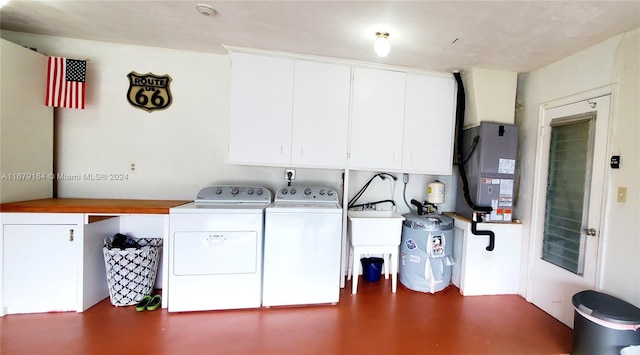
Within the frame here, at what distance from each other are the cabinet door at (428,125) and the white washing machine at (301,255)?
44.9 inches

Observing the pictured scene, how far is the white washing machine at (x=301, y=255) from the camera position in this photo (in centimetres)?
231

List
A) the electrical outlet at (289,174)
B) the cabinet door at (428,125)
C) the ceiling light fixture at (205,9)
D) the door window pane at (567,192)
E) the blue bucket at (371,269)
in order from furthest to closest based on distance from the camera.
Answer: the blue bucket at (371,269)
the electrical outlet at (289,174)
the cabinet door at (428,125)
the door window pane at (567,192)
the ceiling light fixture at (205,9)

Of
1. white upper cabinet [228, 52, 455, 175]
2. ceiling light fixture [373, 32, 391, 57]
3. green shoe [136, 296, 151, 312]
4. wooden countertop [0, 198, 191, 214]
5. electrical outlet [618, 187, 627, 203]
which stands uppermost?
ceiling light fixture [373, 32, 391, 57]

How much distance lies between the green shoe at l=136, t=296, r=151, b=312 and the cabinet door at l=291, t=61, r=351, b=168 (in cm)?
187

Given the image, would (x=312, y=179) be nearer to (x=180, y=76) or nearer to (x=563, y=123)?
(x=180, y=76)

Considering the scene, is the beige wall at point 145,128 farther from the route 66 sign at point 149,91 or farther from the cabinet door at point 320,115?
the cabinet door at point 320,115

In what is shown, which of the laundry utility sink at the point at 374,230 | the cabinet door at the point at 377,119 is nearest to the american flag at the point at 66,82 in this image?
the cabinet door at the point at 377,119

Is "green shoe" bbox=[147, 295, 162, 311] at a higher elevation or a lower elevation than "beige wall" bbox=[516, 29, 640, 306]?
lower

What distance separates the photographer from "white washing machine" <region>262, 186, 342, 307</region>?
7.58 ft

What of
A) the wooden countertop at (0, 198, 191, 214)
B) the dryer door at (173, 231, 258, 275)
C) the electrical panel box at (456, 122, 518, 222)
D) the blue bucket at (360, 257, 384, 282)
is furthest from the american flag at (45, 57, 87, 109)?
the electrical panel box at (456, 122, 518, 222)

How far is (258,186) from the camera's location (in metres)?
2.80

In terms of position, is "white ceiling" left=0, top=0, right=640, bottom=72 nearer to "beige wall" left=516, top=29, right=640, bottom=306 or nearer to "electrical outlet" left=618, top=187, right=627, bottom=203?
"beige wall" left=516, top=29, right=640, bottom=306

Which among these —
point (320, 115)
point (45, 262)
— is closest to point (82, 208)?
point (45, 262)

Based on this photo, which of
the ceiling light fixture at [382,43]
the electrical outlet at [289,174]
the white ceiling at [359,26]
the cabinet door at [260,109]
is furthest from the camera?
the electrical outlet at [289,174]
